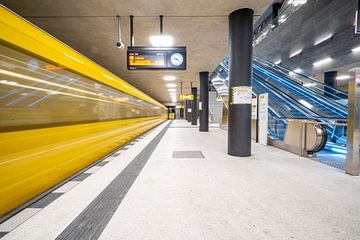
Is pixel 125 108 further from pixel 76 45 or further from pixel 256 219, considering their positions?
pixel 256 219

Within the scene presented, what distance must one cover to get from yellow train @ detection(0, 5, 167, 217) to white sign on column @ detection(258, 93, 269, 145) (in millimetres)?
4719

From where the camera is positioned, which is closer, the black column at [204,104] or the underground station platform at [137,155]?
the underground station platform at [137,155]

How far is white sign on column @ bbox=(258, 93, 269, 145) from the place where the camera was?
16.3 ft

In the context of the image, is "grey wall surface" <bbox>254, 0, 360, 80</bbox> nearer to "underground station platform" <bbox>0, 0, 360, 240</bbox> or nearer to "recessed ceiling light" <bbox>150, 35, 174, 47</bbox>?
"underground station platform" <bbox>0, 0, 360, 240</bbox>

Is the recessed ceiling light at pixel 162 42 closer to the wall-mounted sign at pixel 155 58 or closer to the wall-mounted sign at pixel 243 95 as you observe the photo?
the wall-mounted sign at pixel 155 58

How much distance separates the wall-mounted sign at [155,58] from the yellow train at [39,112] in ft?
4.35

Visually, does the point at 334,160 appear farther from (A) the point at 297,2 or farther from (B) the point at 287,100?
(A) the point at 297,2

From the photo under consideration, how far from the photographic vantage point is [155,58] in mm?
4355

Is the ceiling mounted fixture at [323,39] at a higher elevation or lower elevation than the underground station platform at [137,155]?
higher

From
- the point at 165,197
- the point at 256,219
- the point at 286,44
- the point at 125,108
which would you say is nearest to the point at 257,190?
the point at 256,219

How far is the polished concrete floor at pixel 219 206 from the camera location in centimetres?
137

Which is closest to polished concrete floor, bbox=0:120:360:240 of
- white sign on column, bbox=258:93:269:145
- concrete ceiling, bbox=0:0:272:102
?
white sign on column, bbox=258:93:269:145

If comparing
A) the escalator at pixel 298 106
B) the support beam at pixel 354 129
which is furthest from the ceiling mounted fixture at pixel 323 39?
the support beam at pixel 354 129

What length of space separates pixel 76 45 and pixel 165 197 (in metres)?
6.10
